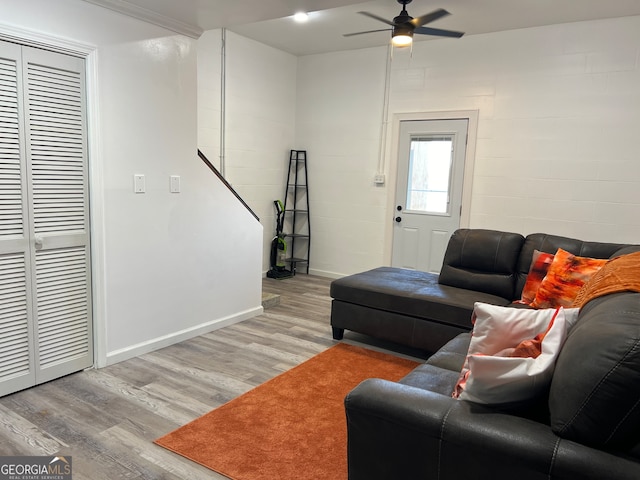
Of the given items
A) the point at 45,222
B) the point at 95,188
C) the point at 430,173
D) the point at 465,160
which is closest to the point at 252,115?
the point at 430,173

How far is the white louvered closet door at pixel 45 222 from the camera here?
102 inches

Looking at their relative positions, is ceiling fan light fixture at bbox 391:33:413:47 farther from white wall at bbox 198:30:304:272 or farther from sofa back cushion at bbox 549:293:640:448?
sofa back cushion at bbox 549:293:640:448

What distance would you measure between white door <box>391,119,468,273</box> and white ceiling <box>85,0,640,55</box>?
3.36ft

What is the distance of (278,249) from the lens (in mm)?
→ 6043

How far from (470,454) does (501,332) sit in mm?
509

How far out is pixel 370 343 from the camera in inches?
147

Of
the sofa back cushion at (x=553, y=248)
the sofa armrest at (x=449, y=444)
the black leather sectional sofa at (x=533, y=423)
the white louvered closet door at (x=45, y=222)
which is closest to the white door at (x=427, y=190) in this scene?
the sofa back cushion at (x=553, y=248)

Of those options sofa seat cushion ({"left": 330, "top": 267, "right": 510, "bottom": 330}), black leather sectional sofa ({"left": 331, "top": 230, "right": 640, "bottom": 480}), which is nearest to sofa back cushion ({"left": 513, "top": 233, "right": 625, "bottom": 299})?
sofa seat cushion ({"left": 330, "top": 267, "right": 510, "bottom": 330})

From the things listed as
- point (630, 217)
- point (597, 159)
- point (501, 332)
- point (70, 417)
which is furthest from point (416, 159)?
point (70, 417)

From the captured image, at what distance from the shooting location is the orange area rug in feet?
6.92

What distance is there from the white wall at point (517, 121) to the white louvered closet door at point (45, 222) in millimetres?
3506

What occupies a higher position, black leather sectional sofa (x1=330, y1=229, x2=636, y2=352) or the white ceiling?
the white ceiling

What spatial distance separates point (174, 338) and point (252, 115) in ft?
9.78

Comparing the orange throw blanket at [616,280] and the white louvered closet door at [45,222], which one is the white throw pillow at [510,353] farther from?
the white louvered closet door at [45,222]
